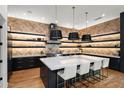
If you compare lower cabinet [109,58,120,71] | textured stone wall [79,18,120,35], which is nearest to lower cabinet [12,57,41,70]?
lower cabinet [109,58,120,71]

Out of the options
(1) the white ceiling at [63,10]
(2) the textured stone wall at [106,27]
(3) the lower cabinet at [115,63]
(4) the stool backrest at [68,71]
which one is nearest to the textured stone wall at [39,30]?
(2) the textured stone wall at [106,27]

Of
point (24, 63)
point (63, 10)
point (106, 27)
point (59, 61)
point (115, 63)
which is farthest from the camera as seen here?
point (106, 27)

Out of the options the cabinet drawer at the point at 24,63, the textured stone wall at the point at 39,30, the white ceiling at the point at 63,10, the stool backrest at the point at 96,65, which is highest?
the white ceiling at the point at 63,10

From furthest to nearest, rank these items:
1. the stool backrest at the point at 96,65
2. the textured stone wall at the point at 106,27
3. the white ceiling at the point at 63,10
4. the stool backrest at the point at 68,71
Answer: the textured stone wall at the point at 106,27, the white ceiling at the point at 63,10, the stool backrest at the point at 96,65, the stool backrest at the point at 68,71

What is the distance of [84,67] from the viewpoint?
2.88 metres

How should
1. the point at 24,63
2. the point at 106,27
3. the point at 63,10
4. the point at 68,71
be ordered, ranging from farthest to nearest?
1. the point at 106,27
2. the point at 24,63
3. the point at 63,10
4. the point at 68,71

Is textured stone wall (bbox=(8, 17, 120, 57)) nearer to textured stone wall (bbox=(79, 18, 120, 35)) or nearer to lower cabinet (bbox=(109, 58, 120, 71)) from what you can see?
textured stone wall (bbox=(79, 18, 120, 35))

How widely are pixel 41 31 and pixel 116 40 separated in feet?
15.0

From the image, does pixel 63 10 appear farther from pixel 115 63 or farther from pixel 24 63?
pixel 115 63

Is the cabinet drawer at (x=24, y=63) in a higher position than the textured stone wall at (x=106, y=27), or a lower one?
lower

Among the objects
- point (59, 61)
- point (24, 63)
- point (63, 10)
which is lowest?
point (24, 63)

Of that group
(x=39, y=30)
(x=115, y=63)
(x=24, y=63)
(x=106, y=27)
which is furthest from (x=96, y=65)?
(x=39, y=30)

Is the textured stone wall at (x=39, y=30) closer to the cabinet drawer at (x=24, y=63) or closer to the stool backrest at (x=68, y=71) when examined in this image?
the cabinet drawer at (x=24, y=63)

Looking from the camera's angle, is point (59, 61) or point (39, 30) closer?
point (59, 61)
